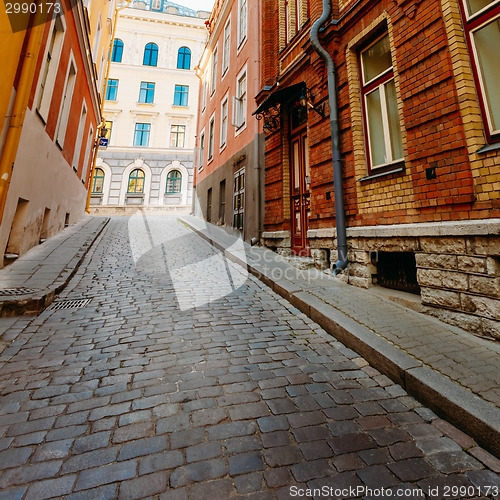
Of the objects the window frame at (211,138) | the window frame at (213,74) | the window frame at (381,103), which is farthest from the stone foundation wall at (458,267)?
the window frame at (213,74)

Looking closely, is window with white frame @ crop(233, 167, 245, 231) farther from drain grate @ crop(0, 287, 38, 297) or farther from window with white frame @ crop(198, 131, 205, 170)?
window with white frame @ crop(198, 131, 205, 170)

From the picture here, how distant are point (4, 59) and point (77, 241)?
178 inches

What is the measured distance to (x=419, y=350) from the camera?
2680mm

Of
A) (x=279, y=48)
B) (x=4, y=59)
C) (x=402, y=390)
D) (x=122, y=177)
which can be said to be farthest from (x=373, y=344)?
(x=122, y=177)

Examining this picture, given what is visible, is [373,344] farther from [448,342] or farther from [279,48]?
[279,48]

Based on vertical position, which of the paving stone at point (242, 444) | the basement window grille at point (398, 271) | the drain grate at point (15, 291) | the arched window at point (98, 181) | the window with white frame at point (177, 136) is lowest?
the paving stone at point (242, 444)

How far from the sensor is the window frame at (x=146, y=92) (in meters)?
25.1

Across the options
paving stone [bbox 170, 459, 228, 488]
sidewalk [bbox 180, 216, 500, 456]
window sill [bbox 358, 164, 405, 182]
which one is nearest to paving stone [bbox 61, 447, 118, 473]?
paving stone [bbox 170, 459, 228, 488]

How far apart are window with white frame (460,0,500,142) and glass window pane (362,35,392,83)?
136 cm

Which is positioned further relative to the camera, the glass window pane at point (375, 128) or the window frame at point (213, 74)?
the window frame at point (213, 74)

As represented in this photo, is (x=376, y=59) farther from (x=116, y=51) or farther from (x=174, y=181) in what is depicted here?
(x=116, y=51)

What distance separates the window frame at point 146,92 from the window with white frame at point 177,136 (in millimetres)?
3220

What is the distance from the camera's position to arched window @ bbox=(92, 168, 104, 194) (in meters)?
23.0

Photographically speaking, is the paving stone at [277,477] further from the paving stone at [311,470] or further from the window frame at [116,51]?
the window frame at [116,51]
